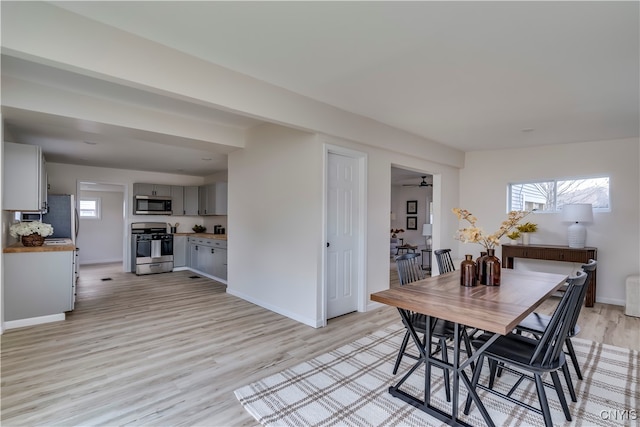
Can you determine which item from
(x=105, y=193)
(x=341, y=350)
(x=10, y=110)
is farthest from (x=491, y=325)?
(x=105, y=193)

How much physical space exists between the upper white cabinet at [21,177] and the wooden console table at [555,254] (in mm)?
6674

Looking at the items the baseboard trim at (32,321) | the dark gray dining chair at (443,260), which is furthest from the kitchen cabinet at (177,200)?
the dark gray dining chair at (443,260)

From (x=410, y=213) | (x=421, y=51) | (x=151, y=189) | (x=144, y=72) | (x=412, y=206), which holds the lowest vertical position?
(x=410, y=213)

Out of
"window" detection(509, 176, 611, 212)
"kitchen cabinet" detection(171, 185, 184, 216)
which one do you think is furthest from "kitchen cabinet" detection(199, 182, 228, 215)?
"window" detection(509, 176, 611, 212)

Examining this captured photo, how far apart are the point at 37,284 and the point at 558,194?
758 centimetres

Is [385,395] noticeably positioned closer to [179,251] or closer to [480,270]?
[480,270]

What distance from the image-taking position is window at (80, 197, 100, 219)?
28.8 feet

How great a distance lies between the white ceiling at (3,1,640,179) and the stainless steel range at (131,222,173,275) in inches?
141

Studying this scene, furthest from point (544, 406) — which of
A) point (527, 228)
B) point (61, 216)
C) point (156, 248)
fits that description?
point (61, 216)

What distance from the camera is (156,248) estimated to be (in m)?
6.99

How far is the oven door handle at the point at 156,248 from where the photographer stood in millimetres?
6949

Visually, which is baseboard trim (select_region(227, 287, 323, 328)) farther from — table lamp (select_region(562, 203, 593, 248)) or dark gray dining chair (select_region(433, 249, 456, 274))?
table lamp (select_region(562, 203, 593, 248))

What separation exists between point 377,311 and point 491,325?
2.64 meters

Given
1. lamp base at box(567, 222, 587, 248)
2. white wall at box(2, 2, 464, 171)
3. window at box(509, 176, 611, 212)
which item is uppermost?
white wall at box(2, 2, 464, 171)
